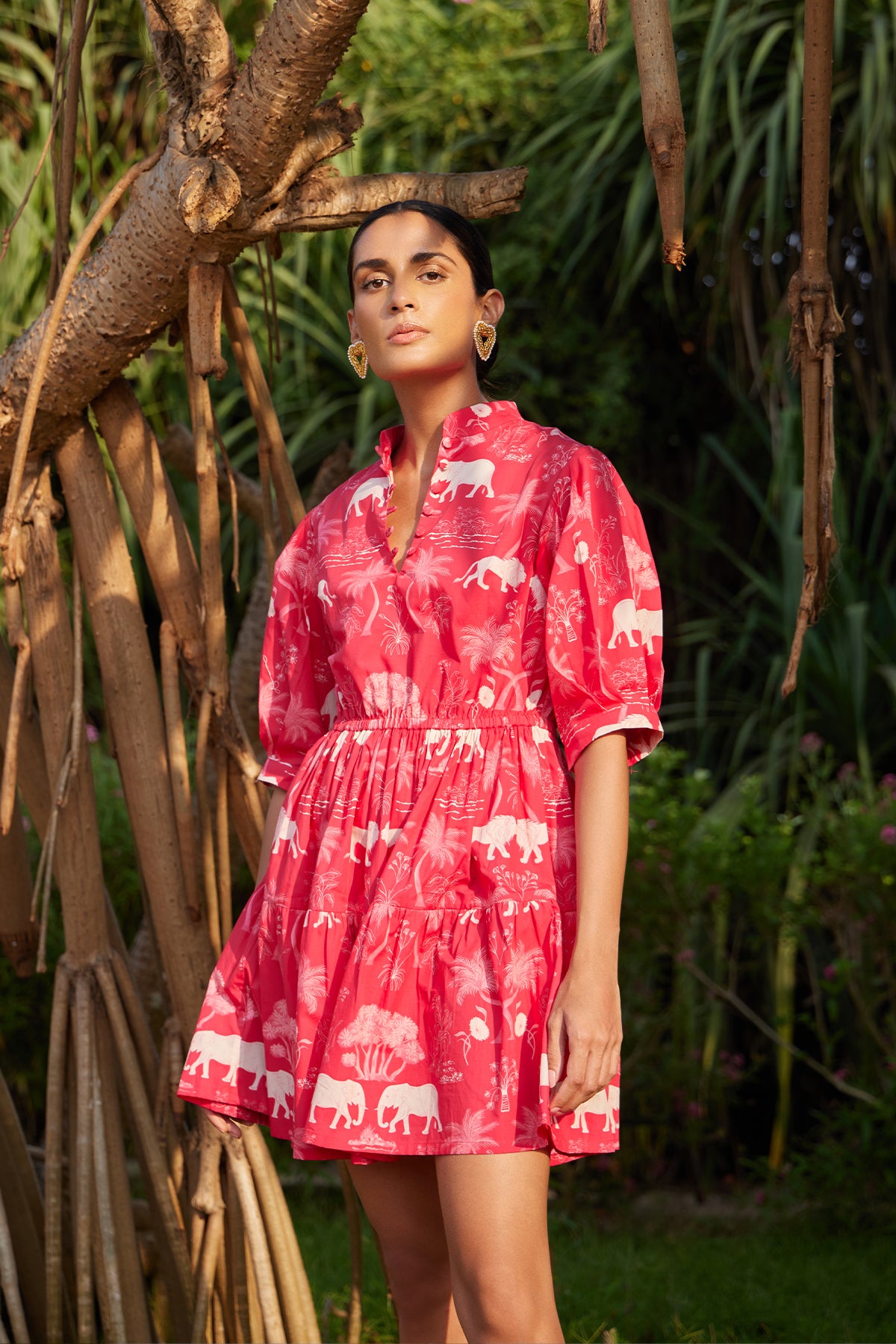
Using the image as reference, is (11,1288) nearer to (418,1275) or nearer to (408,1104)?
(418,1275)

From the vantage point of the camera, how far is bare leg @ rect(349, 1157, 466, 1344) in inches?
58.7

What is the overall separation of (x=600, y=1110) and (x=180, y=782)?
965 millimetres

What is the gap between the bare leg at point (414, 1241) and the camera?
1491 millimetres

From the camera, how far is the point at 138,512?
2180 millimetres

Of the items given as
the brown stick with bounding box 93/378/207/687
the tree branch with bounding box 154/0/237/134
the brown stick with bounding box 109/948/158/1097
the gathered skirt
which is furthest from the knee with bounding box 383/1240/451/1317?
the tree branch with bounding box 154/0/237/134

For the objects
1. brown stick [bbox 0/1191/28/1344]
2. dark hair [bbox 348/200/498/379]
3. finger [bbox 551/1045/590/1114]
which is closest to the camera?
finger [bbox 551/1045/590/1114]

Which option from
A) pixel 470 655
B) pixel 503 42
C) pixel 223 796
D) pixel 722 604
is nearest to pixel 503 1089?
pixel 470 655

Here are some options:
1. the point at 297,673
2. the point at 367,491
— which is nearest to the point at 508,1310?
the point at 297,673

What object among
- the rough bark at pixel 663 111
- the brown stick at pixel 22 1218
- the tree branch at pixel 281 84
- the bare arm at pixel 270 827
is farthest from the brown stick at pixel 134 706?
the rough bark at pixel 663 111

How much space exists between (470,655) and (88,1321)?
4.15 ft

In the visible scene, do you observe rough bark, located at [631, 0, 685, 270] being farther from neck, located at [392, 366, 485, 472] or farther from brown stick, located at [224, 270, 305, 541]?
brown stick, located at [224, 270, 305, 541]

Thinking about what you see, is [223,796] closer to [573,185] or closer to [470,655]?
[470,655]

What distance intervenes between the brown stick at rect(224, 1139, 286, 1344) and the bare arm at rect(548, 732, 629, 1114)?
0.90 m

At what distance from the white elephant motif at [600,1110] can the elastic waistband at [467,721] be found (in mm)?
385
